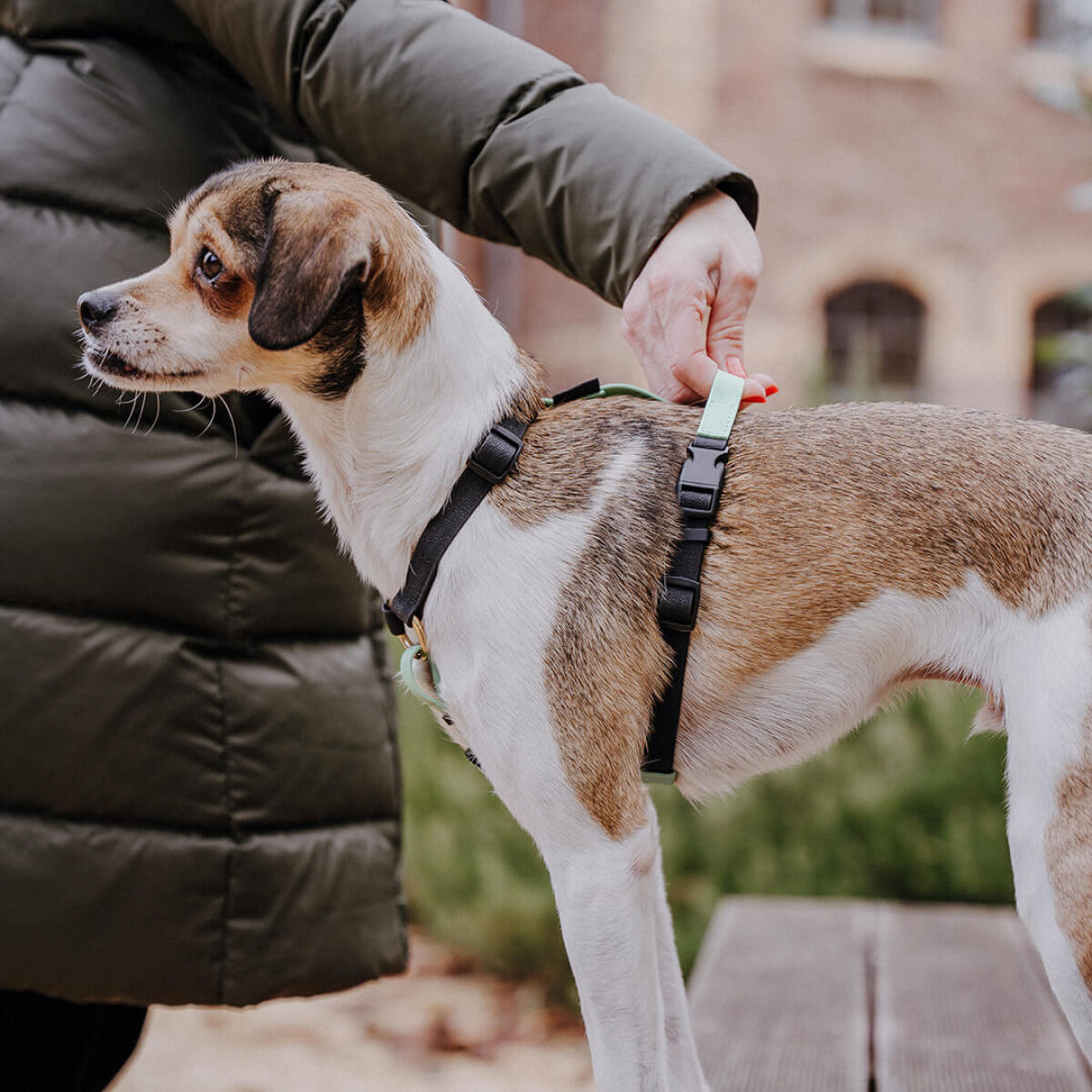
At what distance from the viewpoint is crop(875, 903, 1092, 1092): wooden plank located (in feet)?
7.52

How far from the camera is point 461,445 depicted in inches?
67.0

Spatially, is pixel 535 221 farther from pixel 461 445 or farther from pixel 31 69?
pixel 31 69

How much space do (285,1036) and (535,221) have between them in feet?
12.1

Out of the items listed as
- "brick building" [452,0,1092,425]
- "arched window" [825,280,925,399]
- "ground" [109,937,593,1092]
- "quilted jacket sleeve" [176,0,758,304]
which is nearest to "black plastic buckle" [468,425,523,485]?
"quilted jacket sleeve" [176,0,758,304]

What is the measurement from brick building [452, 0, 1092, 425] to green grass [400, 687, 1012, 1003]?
8627 mm

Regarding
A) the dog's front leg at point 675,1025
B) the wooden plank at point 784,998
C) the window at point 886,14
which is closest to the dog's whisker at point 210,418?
the dog's front leg at point 675,1025

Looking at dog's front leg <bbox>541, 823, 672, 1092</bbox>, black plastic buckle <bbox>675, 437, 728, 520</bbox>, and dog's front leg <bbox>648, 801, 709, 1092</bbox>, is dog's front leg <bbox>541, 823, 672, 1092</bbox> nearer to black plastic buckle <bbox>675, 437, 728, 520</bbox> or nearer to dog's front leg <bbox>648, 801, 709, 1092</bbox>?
dog's front leg <bbox>648, 801, 709, 1092</bbox>

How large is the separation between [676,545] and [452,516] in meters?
0.29

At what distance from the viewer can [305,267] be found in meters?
1.63

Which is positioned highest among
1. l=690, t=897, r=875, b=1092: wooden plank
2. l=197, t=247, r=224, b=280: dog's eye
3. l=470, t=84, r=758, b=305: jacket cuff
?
l=470, t=84, r=758, b=305: jacket cuff

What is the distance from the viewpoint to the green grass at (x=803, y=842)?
4582 mm

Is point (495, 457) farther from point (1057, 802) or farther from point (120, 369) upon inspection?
point (1057, 802)

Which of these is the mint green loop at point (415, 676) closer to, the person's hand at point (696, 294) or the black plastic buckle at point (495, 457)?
the black plastic buckle at point (495, 457)

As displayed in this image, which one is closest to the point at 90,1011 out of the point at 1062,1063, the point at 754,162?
the point at 1062,1063
